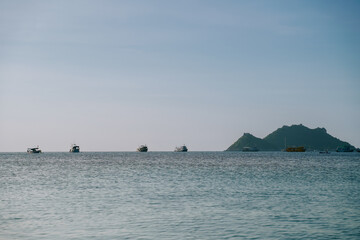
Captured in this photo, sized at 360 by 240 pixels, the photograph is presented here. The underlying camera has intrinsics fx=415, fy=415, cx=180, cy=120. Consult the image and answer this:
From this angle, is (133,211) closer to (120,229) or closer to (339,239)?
(120,229)

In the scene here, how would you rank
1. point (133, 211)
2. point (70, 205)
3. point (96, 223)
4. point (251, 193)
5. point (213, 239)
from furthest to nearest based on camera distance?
point (251, 193) → point (70, 205) → point (133, 211) → point (96, 223) → point (213, 239)

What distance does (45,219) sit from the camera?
109ft

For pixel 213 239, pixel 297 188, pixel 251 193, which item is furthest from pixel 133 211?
pixel 297 188

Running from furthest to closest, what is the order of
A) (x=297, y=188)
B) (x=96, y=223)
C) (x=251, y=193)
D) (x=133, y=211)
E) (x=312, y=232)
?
1. (x=297, y=188)
2. (x=251, y=193)
3. (x=133, y=211)
4. (x=96, y=223)
5. (x=312, y=232)

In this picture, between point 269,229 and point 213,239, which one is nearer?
point 213,239

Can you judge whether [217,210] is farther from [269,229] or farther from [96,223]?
[96,223]

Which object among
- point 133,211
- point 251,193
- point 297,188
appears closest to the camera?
point 133,211

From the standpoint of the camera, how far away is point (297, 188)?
A: 190ft

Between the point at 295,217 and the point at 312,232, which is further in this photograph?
the point at 295,217

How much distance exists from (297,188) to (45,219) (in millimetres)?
36663

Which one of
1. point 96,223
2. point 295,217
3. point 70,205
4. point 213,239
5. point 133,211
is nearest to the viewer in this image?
point 213,239

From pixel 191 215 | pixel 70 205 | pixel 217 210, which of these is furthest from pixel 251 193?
pixel 70 205

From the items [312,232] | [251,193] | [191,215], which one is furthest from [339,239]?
[251,193]

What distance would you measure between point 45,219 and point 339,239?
2189cm
